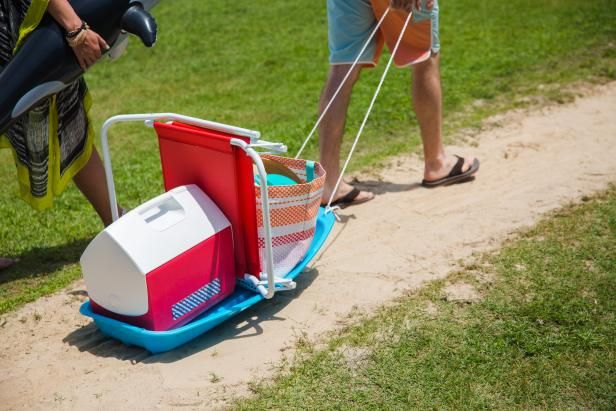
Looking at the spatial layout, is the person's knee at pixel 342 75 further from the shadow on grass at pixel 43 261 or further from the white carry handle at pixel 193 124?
the shadow on grass at pixel 43 261

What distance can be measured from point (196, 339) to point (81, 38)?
141 cm

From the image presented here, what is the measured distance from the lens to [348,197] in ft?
14.4

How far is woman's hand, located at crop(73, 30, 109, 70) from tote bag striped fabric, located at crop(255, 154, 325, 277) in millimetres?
1000

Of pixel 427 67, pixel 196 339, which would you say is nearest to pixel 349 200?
pixel 427 67

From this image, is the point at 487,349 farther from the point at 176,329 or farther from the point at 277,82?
the point at 277,82

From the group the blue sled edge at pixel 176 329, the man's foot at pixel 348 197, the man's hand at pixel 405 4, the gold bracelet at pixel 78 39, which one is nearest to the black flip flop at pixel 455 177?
the man's foot at pixel 348 197

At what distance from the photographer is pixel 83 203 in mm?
4836

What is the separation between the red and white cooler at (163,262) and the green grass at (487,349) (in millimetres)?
473

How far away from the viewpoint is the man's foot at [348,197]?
4.38 meters

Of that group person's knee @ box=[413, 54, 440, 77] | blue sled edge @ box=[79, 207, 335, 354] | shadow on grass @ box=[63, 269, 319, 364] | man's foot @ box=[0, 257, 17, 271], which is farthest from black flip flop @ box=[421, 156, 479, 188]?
man's foot @ box=[0, 257, 17, 271]

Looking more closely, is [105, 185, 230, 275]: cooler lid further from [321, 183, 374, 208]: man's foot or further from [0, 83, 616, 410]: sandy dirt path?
[321, 183, 374, 208]: man's foot

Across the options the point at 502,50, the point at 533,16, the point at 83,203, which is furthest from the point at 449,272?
the point at 533,16

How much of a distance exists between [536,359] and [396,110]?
3.38m

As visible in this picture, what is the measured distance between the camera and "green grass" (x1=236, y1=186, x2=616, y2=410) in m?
2.68
